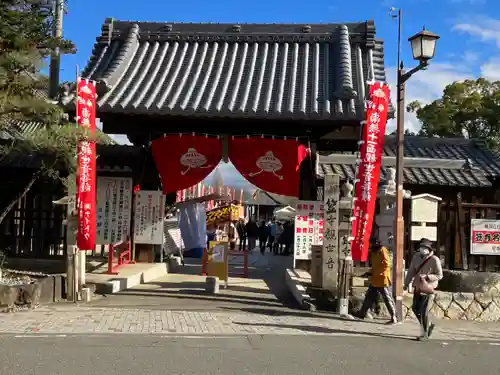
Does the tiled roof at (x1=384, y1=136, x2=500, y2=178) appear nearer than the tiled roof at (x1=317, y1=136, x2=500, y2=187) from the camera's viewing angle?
No

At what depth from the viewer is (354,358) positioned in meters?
7.98

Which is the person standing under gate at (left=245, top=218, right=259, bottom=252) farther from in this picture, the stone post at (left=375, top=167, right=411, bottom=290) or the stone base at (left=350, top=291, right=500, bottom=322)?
the stone base at (left=350, top=291, right=500, bottom=322)


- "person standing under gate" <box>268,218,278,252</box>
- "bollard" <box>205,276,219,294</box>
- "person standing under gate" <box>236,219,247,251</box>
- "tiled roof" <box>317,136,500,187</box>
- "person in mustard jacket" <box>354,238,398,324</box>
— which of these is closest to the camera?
"person in mustard jacket" <box>354,238,398,324</box>

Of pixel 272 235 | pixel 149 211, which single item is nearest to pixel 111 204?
pixel 149 211

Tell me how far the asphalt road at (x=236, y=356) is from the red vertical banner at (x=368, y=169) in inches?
116

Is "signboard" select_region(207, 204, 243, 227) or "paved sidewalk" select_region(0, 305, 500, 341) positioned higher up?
"signboard" select_region(207, 204, 243, 227)

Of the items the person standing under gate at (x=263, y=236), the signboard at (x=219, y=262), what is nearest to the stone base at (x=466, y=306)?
the signboard at (x=219, y=262)

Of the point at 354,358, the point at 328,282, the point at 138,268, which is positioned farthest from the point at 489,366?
the point at 138,268

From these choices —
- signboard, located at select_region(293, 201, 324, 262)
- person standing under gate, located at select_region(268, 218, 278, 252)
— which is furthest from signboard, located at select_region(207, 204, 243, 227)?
signboard, located at select_region(293, 201, 324, 262)

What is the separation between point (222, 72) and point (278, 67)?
1.75m

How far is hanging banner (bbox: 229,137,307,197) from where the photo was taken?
46.5 feet

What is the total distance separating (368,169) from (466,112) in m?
21.8

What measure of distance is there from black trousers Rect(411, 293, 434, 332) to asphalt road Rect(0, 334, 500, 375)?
0.41 meters

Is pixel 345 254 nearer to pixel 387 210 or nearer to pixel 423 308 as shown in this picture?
pixel 423 308
